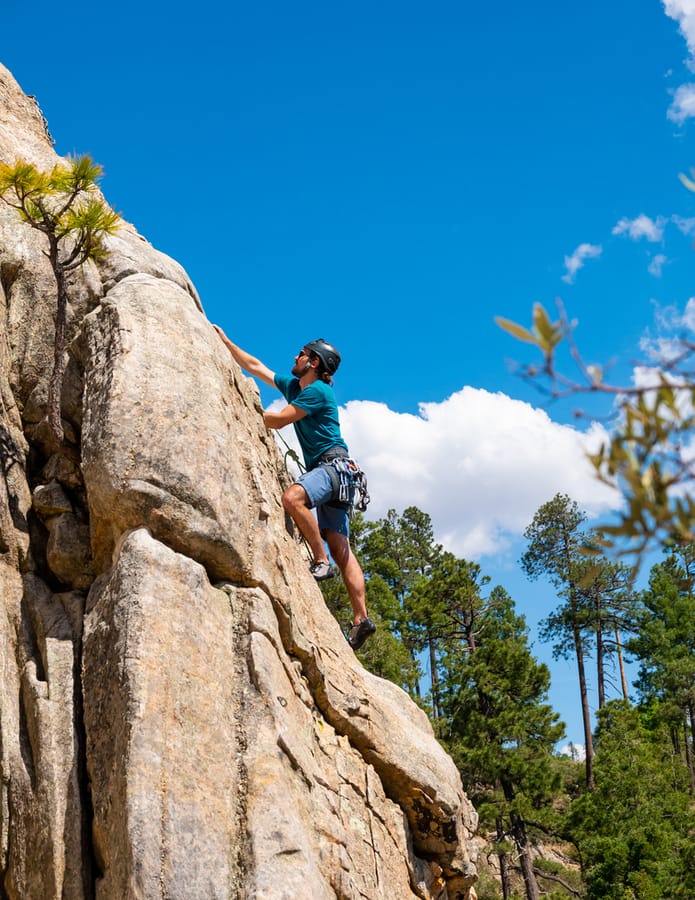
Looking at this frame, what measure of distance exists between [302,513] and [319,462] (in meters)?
0.66

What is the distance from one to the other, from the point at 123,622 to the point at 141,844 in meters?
1.42

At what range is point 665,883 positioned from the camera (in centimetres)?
2311

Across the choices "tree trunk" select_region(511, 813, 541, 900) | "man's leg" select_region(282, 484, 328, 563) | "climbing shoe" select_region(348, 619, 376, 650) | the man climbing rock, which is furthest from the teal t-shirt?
"tree trunk" select_region(511, 813, 541, 900)

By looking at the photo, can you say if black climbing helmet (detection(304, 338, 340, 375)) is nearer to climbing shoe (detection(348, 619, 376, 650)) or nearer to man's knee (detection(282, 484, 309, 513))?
man's knee (detection(282, 484, 309, 513))

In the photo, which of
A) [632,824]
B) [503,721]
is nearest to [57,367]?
[503,721]

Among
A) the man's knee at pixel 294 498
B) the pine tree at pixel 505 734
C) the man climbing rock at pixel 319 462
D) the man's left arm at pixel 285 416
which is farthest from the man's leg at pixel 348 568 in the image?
the pine tree at pixel 505 734

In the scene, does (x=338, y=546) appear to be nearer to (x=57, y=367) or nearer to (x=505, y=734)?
(x=57, y=367)

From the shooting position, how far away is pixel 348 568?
388 inches

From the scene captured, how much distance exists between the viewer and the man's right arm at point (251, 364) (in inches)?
385

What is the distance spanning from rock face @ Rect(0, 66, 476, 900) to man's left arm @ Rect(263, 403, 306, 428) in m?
0.13

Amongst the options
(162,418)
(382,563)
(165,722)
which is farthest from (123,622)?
(382,563)

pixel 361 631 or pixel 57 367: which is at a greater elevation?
pixel 57 367

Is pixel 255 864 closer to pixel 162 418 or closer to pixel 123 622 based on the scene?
pixel 123 622

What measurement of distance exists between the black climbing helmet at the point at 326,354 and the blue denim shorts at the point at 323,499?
3.38ft
